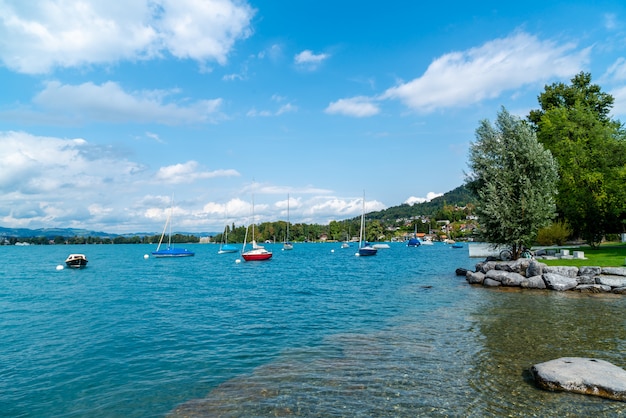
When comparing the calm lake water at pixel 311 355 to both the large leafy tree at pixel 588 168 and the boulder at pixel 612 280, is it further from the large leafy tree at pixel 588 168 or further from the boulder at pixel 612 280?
the large leafy tree at pixel 588 168

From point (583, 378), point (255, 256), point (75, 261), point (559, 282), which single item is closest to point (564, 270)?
point (559, 282)

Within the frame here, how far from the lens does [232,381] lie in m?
11.4

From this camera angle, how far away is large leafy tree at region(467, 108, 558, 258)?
3170 cm

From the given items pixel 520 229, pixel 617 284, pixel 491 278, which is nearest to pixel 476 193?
pixel 520 229

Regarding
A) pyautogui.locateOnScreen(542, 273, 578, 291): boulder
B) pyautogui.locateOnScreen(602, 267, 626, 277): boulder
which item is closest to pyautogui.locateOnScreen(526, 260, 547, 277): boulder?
pyautogui.locateOnScreen(542, 273, 578, 291): boulder

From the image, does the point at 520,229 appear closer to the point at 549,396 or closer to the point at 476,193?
the point at 476,193

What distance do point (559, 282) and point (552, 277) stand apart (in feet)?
1.71

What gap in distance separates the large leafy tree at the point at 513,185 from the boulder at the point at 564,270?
465 cm

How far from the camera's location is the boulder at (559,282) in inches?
1001

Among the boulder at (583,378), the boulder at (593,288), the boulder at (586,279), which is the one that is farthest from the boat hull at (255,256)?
the boulder at (583,378)

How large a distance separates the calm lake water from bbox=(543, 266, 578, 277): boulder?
2.80 metres

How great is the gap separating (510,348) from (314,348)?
6.91 metres

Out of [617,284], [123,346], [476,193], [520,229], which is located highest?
[476,193]

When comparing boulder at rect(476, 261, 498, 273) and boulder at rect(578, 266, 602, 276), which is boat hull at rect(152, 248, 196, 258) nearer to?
boulder at rect(476, 261, 498, 273)
